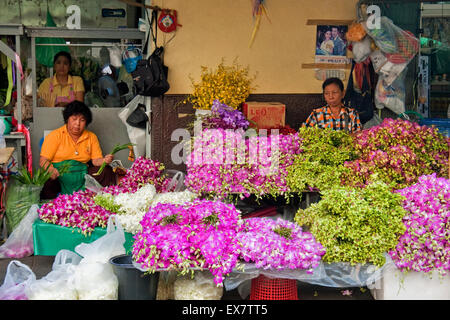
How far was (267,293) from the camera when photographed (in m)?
4.12

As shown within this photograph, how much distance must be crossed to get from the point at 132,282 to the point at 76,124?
10.3 ft

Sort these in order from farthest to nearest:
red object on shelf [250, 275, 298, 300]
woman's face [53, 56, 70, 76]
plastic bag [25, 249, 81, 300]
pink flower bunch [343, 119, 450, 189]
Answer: woman's face [53, 56, 70, 76] → pink flower bunch [343, 119, 450, 189] → red object on shelf [250, 275, 298, 300] → plastic bag [25, 249, 81, 300]

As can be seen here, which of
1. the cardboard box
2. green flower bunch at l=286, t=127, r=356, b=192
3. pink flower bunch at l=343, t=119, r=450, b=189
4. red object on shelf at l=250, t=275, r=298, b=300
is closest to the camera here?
red object on shelf at l=250, t=275, r=298, b=300

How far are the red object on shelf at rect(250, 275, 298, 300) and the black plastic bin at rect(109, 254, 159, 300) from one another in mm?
789

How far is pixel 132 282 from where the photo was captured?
4.02 meters

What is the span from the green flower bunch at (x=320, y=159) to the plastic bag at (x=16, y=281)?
2358 mm

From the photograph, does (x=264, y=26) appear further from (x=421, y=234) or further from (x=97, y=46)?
(x=421, y=234)

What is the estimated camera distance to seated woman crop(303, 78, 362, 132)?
616cm

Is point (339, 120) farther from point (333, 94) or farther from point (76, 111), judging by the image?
point (76, 111)

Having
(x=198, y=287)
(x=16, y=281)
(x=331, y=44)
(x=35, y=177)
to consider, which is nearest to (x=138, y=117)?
(x=35, y=177)

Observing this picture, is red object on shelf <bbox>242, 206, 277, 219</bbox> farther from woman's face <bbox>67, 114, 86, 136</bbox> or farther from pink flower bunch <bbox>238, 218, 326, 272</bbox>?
woman's face <bbox>67, 114, 86, 136</bbox>

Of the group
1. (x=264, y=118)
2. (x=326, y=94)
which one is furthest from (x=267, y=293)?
(x=326, y=94)

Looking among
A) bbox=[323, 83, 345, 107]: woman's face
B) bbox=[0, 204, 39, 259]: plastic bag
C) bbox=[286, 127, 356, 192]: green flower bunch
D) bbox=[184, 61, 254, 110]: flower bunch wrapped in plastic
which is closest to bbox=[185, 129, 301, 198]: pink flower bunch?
bbox=[286, 127, 356, 192]: green flower bunch

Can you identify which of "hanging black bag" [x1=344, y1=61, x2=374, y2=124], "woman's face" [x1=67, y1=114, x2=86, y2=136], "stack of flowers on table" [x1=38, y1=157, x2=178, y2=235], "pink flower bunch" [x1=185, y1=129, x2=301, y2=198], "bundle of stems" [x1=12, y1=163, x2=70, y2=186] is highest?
"hanging black bag" [x1=344, y1=61, x2=374, y2=124]
